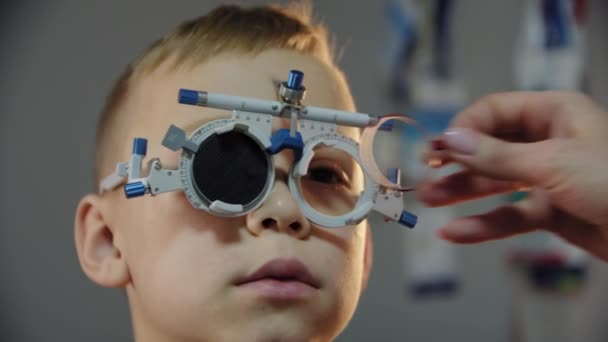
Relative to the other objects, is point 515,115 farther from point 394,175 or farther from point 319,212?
point 319,212

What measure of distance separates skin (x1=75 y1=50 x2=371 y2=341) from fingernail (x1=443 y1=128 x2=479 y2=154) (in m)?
0.15

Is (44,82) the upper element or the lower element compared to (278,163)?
upper

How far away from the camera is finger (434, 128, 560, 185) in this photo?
0.65m

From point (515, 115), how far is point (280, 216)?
374 millimetres

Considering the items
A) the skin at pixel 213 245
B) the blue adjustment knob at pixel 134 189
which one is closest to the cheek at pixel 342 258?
the skin at pixel 213 245

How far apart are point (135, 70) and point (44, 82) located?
360 mm

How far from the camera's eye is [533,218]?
2.79 ft

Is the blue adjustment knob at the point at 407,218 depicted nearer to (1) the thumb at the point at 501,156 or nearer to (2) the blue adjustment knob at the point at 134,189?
(1) the thumb at the point at 501,156

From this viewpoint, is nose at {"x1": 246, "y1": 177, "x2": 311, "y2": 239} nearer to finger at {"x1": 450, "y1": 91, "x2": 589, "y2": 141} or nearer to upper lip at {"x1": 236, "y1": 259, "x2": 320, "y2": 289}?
upper lip at {"x1": 236, "y1": 259, "x2": 320, "y2": 289}

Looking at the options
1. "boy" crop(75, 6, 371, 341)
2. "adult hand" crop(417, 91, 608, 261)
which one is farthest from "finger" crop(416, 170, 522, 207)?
"boy" crop(75, 6, 371, 341)

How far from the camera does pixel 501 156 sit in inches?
26.4

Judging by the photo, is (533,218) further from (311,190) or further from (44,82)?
(44,82)

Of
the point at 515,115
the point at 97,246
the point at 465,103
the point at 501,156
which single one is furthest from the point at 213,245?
the point at 465,103

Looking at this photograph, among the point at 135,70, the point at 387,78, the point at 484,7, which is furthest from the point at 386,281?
the point at 135,70
